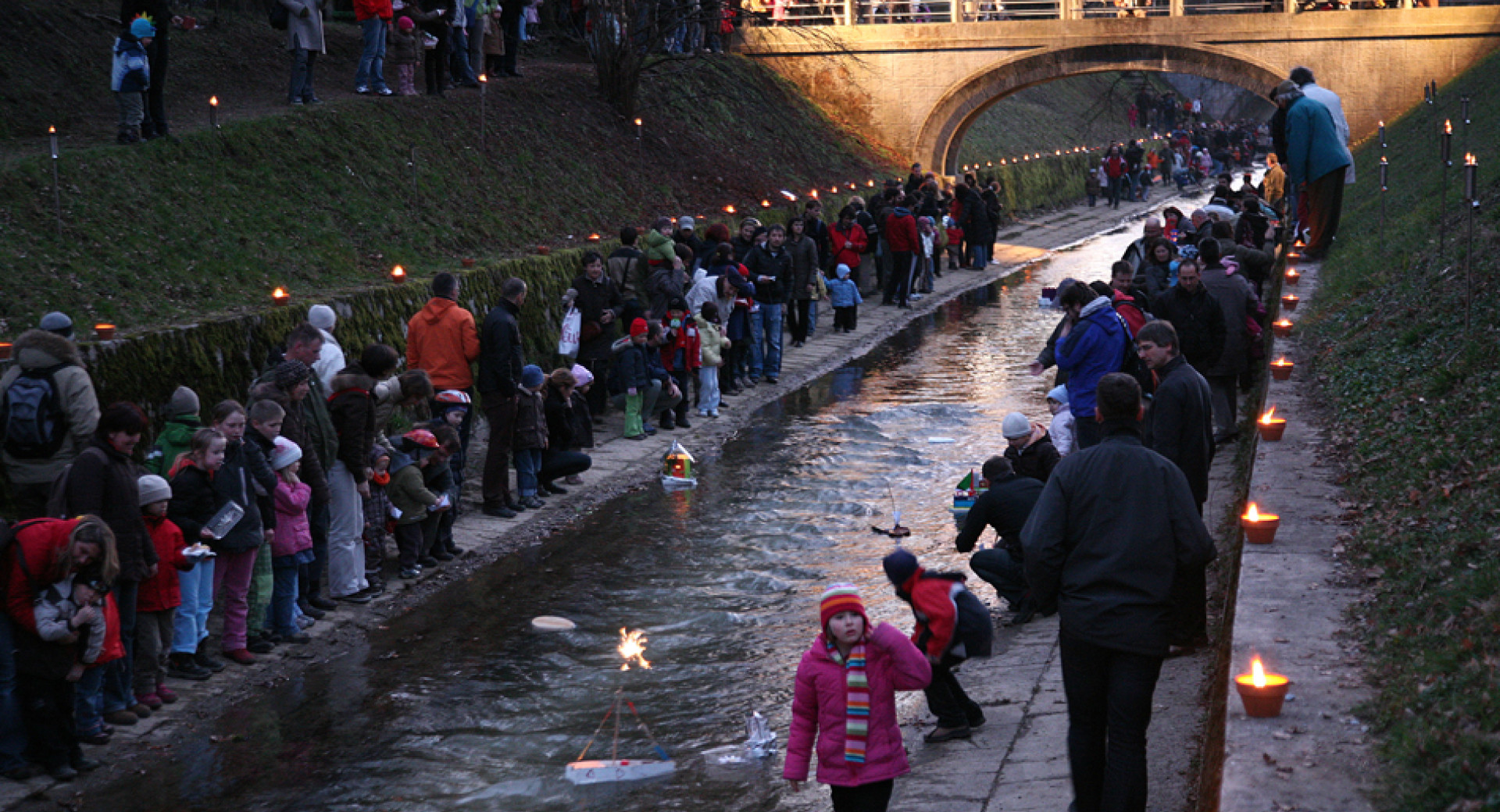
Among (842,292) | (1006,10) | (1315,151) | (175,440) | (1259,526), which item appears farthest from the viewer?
(1006,10)

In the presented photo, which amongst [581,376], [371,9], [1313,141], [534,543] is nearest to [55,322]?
[534,543]

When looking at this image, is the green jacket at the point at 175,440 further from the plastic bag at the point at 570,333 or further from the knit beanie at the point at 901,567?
the plastic bag at the point at 570,333

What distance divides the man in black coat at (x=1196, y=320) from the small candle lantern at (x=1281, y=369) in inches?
38.2

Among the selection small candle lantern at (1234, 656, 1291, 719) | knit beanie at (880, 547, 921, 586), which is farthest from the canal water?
small candle lantern at (1234, 656, 1291, 719)

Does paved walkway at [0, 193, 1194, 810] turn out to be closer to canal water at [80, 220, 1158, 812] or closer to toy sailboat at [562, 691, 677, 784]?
canal water at [80, 220, 1158, 812]

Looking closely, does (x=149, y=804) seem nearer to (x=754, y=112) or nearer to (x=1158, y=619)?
(x=1158, y=619)

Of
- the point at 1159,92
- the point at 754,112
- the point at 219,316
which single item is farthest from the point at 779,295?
the point at 1159,92

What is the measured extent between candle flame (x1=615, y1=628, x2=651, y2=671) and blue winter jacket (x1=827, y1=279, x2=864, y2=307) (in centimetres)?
1302

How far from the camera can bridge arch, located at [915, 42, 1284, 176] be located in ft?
119

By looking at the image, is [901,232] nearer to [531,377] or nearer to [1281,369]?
[1281,369]

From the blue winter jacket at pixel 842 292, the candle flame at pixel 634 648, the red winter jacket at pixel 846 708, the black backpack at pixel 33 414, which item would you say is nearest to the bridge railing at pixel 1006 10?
the blue winter jacket at pixel 842 292

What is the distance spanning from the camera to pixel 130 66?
15820mm

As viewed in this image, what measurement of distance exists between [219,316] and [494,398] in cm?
243

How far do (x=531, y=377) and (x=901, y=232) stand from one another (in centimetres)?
1248
